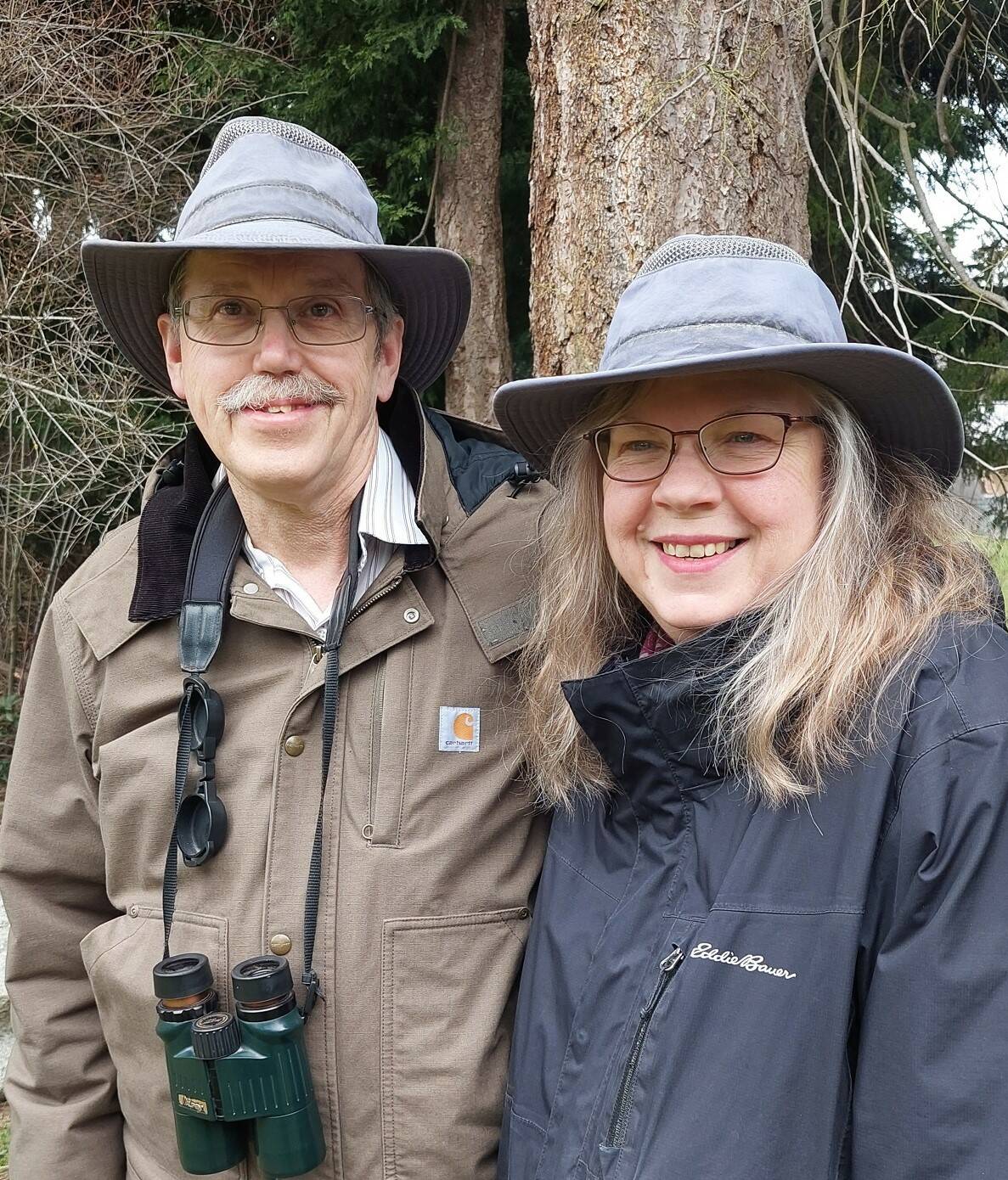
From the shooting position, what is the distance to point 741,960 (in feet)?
4.28

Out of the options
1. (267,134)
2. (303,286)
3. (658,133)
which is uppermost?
(658,133)

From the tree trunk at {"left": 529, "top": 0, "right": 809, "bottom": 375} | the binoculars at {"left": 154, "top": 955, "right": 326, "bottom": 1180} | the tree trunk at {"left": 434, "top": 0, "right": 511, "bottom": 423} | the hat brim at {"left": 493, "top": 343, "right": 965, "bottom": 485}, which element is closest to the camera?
the hat brim at {"left": 493, "top": 343, "right": 965, "bottom": 485}

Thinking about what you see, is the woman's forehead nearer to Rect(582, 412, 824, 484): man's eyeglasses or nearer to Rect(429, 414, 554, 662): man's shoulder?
Rect(582, 412, 824, 484): man's eyeglasses

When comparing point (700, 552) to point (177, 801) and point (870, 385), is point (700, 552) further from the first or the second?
point (177, 801)

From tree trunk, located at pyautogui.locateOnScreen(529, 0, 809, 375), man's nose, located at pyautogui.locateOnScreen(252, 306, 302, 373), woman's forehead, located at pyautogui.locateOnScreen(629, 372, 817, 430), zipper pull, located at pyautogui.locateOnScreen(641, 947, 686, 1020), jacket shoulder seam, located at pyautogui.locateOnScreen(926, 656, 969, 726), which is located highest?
tree trunk, located at pyautogui.locateOnScreen(529, 0, 809, 375)

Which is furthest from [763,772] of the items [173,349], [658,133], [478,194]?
[478,194]

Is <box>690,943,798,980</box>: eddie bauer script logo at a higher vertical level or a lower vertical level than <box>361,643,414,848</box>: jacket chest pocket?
lower

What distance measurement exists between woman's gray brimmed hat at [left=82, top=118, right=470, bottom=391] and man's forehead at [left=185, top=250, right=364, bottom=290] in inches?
1.8

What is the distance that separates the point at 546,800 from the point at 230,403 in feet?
3.06

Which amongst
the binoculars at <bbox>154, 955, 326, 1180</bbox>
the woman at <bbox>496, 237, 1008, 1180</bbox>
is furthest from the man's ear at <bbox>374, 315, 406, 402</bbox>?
the binoculars at <bbox>154, 955, 326, 1180</bbox>

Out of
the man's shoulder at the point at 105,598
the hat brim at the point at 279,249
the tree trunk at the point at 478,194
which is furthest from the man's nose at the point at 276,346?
the tree trunk at the point at 478,194

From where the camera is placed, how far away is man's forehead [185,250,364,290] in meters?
1.88

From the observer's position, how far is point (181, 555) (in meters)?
1.97

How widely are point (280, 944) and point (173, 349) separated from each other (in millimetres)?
1184
